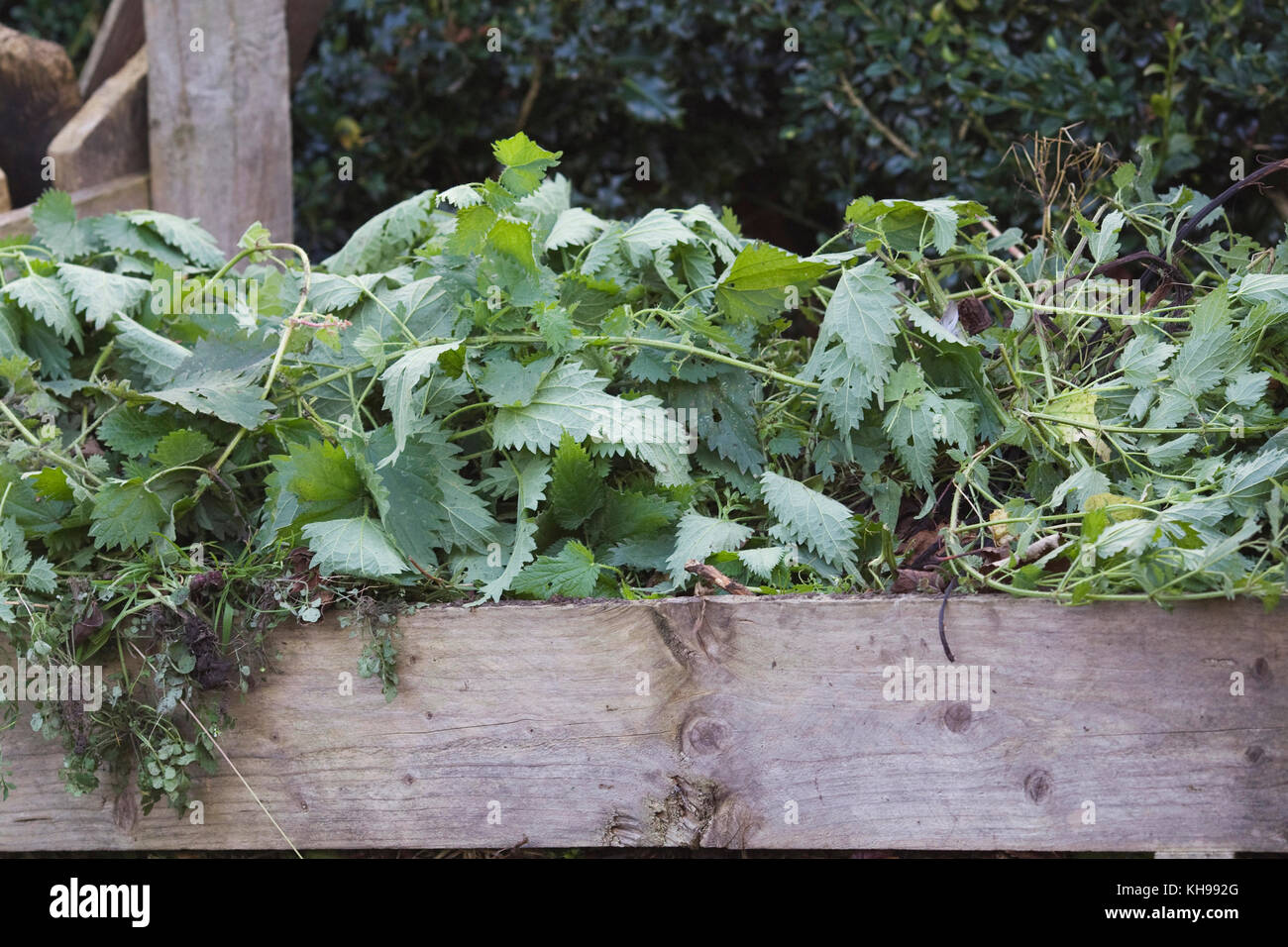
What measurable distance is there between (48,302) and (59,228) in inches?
10.5

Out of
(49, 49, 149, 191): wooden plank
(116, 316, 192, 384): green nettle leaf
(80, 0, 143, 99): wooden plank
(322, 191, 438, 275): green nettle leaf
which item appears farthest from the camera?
(80, 0, 143, 99): wooden plank

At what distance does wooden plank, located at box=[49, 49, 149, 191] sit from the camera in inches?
89.1

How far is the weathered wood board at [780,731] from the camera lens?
112 cm

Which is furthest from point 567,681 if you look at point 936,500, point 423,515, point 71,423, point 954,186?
point 954,186

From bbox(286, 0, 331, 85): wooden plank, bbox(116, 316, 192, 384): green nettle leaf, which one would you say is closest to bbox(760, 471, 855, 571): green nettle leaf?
bbox(116, 316, 192, 384): green nettle leaf

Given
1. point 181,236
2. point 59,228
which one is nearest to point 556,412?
point 181,236

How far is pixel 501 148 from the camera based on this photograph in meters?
1.33

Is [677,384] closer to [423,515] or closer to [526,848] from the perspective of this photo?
[423,515]

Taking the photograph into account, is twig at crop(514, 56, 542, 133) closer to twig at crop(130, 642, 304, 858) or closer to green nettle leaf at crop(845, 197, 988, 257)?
green nettle leaf at crop(845, 197, 988, 257)

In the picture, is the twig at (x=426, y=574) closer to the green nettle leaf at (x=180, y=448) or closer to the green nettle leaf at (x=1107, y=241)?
the green nettle leaf at (x=180, y=448)

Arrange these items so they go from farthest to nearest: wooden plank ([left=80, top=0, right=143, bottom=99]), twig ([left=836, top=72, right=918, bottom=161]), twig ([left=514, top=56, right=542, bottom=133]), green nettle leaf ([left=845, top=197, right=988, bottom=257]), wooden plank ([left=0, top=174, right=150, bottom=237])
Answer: twig ([left=514, top=56, right=542, bottom=133]) → twig ([left=836, top=72, right=918, bottom=161]) → wooden plank ([left=80, top=0, right=143, bottom=99]) → wooden plank ([left=0, top=174, right=150, bottom=237]) → green nettle leaf ([left=845, top=197, right=988, bottom=257])

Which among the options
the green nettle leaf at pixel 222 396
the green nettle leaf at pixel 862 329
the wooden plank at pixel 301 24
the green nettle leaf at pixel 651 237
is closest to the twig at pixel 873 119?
the wooden plank at pixel 301 24

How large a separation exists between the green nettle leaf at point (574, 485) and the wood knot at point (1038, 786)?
57cm

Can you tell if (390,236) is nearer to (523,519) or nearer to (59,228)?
(59,228)
